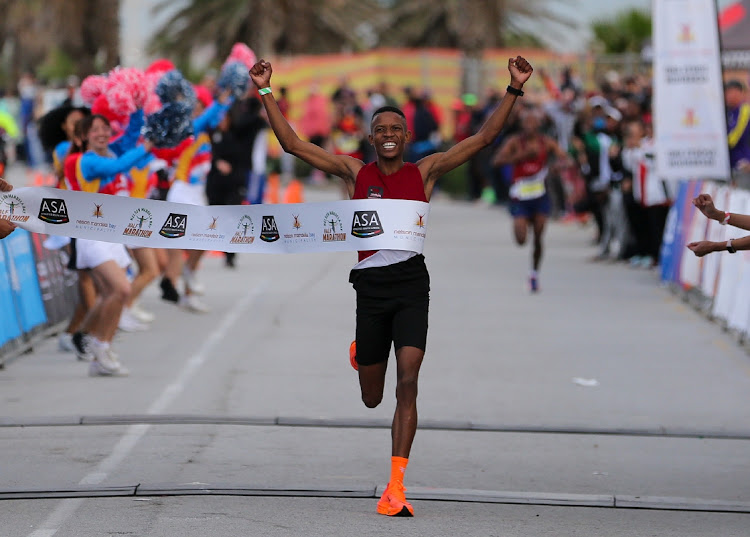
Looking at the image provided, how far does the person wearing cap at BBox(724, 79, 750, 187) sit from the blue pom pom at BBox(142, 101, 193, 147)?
749cm

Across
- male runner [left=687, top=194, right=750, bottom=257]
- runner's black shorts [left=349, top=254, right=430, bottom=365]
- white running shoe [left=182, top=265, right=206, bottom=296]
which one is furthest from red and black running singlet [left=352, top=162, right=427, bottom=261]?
white running shoe [left=182, top=265, right=206, bottom=296]

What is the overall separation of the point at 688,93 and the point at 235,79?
485 centimetres

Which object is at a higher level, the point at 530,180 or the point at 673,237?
the point at 530,180

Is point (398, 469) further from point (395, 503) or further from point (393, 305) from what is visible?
point (393, 305)

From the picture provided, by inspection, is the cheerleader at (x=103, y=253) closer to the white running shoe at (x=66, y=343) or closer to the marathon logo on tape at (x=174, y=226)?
the white running shoe at (x=66, y=343)

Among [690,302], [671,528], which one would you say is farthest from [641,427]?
[690,302]

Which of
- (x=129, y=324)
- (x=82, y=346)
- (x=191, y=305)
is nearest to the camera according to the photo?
(x=82, y=346)

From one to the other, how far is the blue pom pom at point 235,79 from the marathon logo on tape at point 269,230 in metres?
7.08

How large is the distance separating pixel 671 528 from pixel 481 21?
28525 mm

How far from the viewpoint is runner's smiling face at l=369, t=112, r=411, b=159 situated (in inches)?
295

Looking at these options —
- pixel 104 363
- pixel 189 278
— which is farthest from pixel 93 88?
pixel 189 278

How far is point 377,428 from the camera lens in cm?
950

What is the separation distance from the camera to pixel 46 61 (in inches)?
2889

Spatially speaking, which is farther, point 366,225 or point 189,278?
point 189,278
